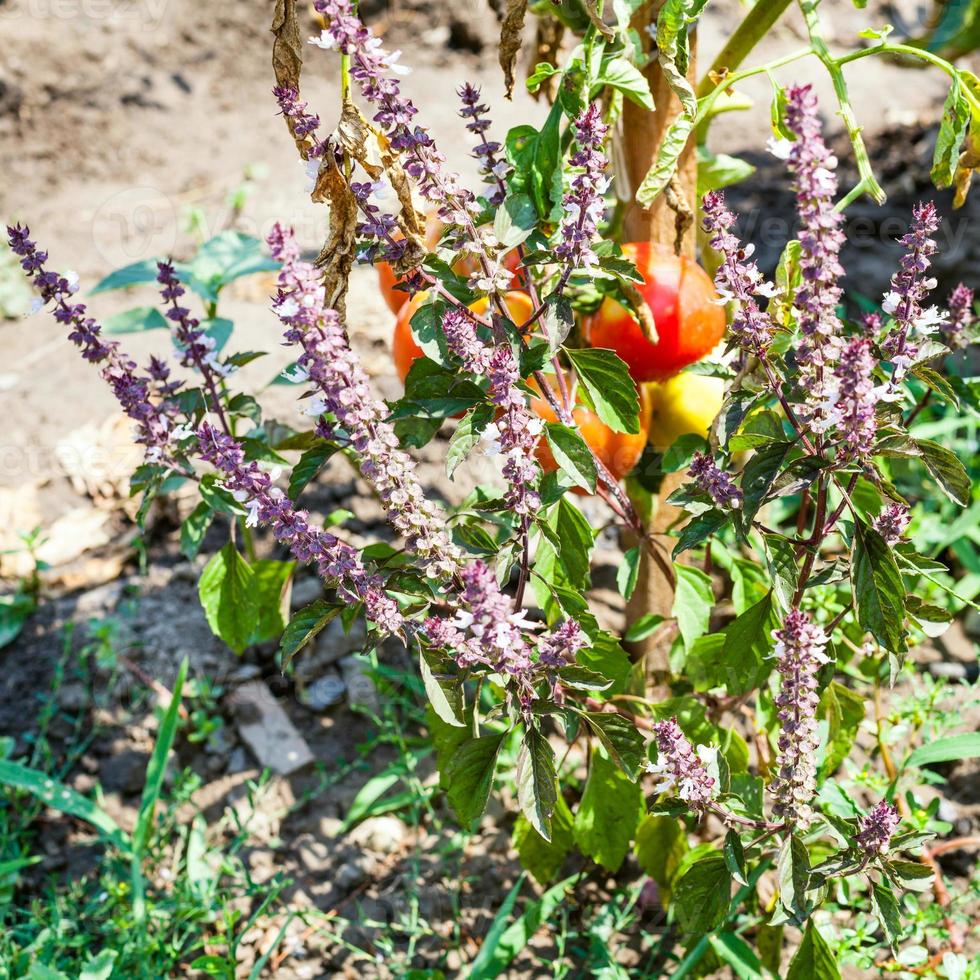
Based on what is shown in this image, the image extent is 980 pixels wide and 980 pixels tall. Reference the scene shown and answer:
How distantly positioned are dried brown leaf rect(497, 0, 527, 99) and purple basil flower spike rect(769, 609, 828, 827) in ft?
2.54

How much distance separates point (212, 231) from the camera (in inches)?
142

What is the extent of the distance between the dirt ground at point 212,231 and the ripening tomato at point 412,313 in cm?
80

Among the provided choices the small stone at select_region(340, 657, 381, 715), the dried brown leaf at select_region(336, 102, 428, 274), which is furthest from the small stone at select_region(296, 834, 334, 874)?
the dried brown leaf at select_region(336, 102, 428, 274)

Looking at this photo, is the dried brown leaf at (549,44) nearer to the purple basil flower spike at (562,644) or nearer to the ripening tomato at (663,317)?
the ripening tomato at (663,317)

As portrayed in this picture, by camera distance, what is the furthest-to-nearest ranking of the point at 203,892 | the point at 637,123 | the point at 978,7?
the point at 978,7 < the point at 203,892 < the point at 637,123

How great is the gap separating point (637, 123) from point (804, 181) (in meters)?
0.77

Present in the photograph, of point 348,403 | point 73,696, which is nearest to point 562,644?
point 348,403

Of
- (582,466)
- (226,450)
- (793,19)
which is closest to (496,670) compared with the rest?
(582,466)

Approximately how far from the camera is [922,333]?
48.4 inches

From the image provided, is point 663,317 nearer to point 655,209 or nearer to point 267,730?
point 655,209

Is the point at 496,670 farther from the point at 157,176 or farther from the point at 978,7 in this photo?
the point at 157,176

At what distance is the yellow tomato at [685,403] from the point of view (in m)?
1.76

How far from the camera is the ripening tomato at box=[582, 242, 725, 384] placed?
5.31ft

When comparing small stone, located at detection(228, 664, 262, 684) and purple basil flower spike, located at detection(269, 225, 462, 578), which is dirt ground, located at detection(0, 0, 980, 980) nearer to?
small stone, located at detection(228, 664, 262, 684)
